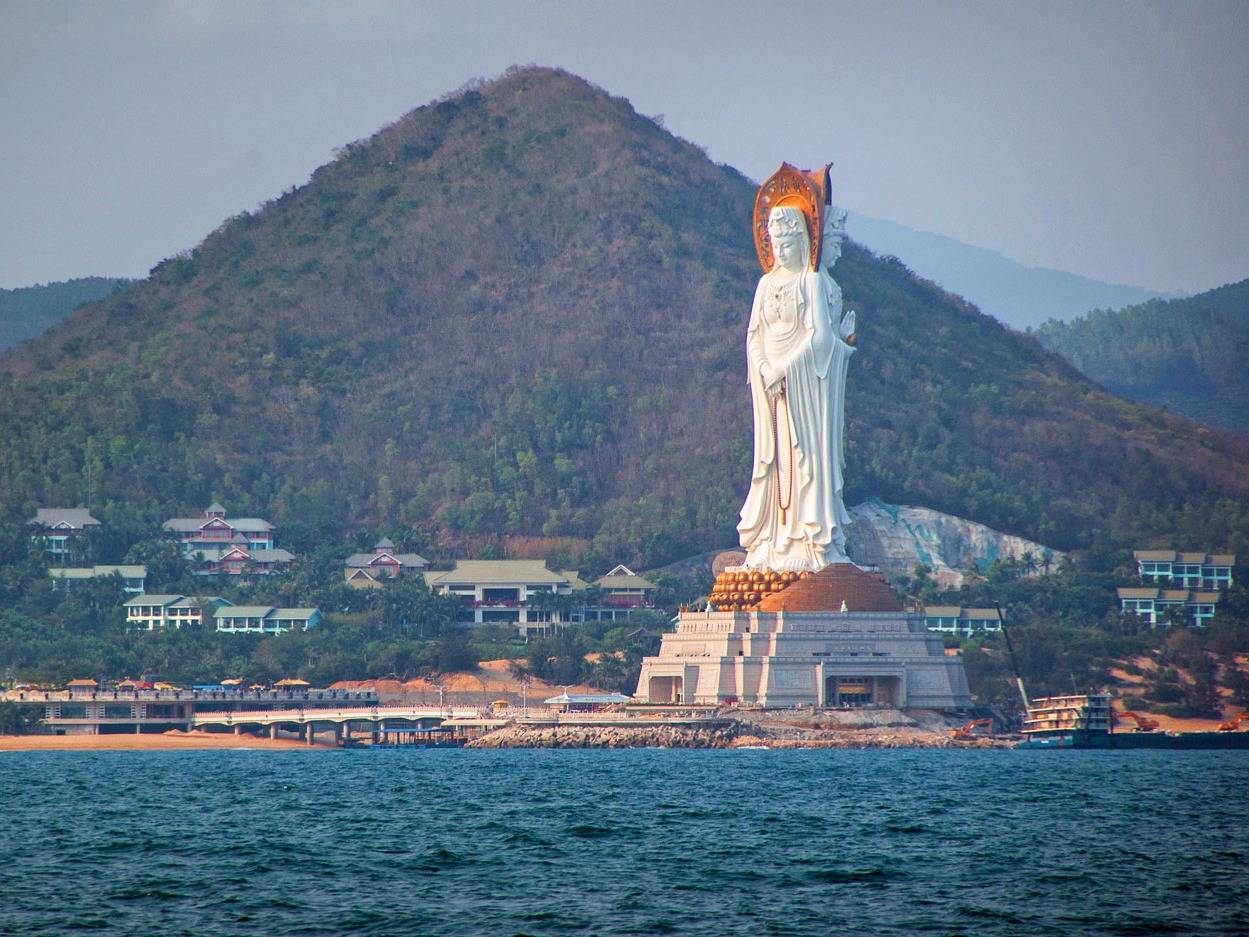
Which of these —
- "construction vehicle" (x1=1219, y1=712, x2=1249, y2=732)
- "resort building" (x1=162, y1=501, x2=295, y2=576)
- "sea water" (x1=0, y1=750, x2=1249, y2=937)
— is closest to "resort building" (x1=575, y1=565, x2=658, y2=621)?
"resort building" (x1=162, y1=501, x2=295, y2=576)

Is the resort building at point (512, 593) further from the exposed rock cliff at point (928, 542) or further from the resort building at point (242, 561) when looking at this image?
the exposed rock cliff at point (928, 542)

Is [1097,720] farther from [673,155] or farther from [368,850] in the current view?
[673,155]

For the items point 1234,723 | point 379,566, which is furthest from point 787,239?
point 379,566

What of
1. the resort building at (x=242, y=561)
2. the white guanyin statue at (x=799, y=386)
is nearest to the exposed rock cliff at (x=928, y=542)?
the resort building at (x=242, y=561)

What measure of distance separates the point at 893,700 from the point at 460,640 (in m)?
29.6

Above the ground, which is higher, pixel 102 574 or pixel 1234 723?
pixel 102 574

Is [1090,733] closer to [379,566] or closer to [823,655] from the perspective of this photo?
[823,655]

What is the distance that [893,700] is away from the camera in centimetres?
10675

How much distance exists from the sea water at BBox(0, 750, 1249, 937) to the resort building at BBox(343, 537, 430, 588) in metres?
60.2

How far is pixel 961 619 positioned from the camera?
13762 cm

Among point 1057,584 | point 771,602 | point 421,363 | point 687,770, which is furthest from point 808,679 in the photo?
point 421,363

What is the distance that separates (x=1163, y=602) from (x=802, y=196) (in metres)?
46.5

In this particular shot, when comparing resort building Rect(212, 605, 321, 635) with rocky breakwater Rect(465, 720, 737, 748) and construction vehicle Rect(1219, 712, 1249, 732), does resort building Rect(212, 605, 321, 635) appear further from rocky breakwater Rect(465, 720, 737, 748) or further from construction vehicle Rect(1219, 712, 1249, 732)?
construction vehicle Rect(1219, 712, 1249, 732)

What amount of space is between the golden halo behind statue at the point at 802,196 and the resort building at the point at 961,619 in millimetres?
32733
